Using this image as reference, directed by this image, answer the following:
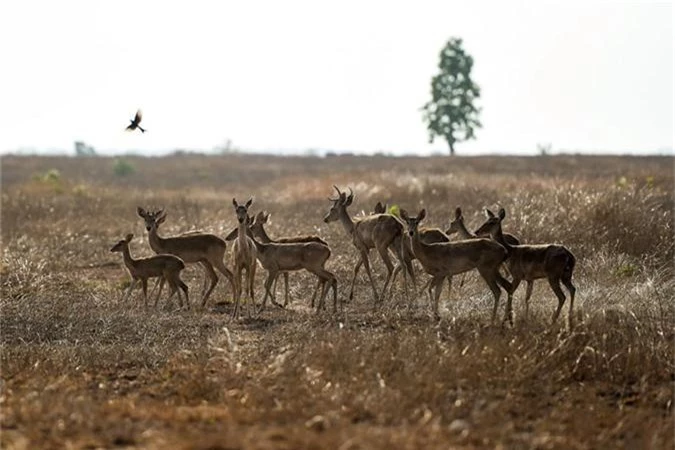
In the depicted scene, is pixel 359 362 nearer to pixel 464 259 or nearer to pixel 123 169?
pixel 464 259

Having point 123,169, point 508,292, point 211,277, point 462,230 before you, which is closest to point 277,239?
point 211,277

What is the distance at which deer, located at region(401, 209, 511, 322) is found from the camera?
12.5 meters

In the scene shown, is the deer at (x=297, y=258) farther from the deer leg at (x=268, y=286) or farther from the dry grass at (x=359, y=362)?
the dry grass at (x=359, y=362)

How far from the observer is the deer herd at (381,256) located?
40.2 feet

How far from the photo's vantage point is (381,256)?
599 inches

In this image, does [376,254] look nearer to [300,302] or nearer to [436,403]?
[300,302]

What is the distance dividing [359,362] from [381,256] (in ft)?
18.9

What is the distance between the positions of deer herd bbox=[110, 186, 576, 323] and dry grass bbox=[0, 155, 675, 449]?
399 mm

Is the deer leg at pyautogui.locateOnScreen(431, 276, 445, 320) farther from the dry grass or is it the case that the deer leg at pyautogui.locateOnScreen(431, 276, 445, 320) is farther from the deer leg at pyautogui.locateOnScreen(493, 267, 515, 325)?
the deer leg at pyautogui.locateOnScreen(493, 267, 515, 325)

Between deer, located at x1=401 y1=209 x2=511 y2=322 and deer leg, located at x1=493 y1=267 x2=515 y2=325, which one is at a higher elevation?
deer, located at x1=401 y1=209 x2=511 y2=322

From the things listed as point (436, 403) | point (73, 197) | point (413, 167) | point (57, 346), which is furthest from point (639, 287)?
point (413, 167)

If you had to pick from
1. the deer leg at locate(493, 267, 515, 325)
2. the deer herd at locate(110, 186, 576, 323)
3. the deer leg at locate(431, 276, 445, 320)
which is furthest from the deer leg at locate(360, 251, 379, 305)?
the deer leg at locate(493, 267, 515, 325)

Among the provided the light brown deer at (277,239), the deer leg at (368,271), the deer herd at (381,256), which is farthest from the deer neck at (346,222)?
the deer leg at (368,271)

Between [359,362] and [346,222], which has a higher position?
[346,222]
